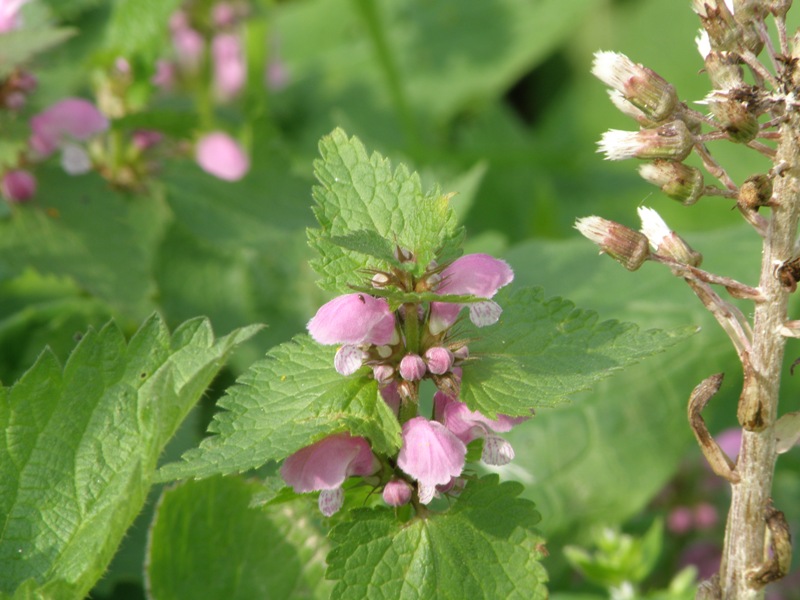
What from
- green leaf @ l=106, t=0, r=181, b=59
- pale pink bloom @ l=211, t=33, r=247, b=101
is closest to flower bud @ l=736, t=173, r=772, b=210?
green leaf @ l=106, t=0, r=181, b=59

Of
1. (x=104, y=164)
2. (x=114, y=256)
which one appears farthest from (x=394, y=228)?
(x=104, y=164)

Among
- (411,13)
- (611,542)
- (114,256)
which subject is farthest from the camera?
(411,13)

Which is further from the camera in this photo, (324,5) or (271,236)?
(324,5)

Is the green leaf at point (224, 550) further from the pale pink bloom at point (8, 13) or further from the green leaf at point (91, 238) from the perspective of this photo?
the pale pink bloom at point (8, 13)

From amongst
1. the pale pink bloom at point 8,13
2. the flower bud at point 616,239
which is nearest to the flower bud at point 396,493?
the flower bud at point 616,239

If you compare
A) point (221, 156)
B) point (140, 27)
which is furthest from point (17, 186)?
point (221, 156)

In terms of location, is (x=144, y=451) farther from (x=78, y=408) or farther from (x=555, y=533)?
(x=555, y=533)

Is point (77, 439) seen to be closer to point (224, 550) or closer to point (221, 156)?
point (224, 550)
